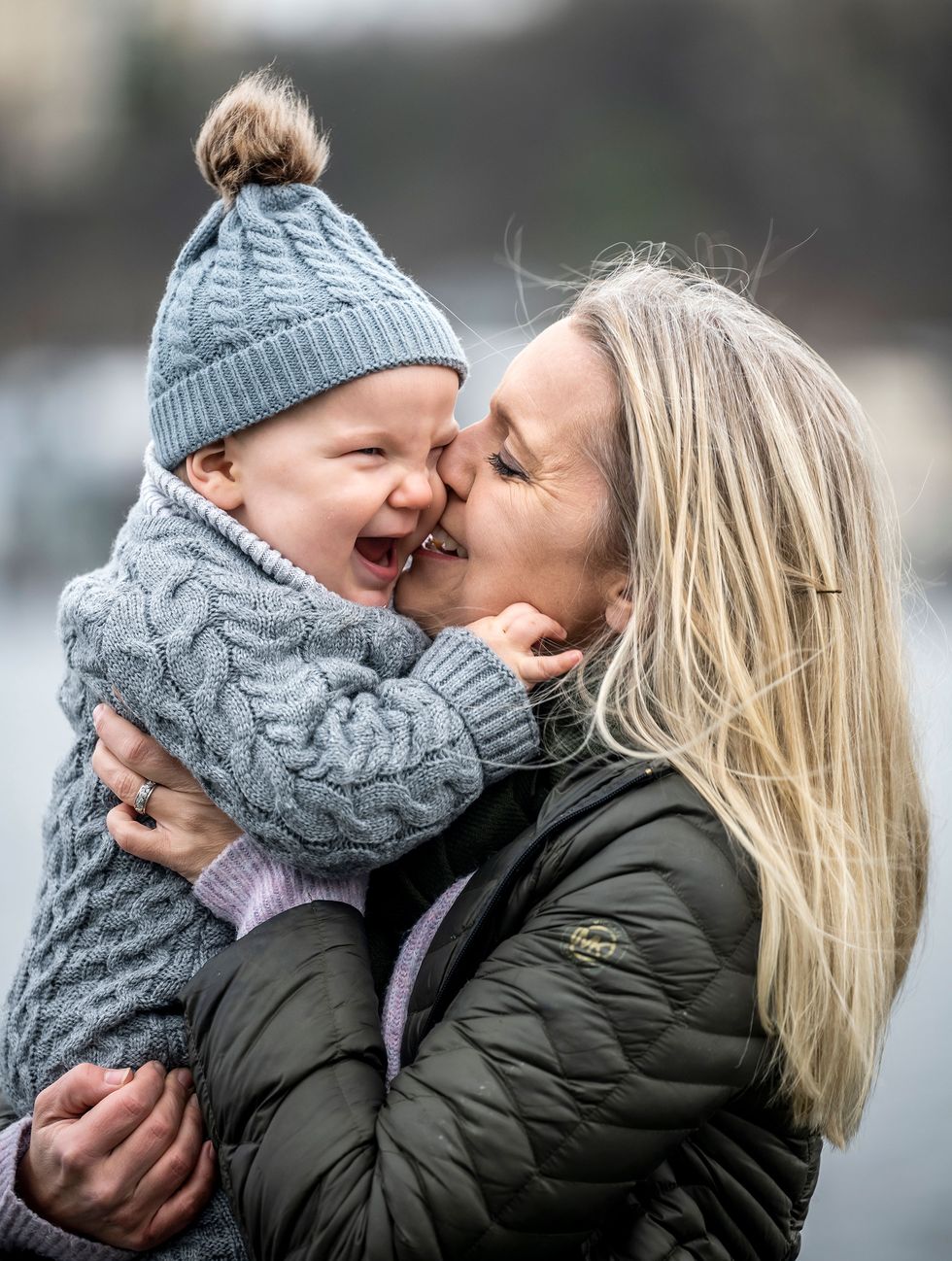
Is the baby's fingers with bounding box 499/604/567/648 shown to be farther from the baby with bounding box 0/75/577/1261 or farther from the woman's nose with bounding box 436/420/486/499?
the woman's nose with bounding box 436/420/486/499

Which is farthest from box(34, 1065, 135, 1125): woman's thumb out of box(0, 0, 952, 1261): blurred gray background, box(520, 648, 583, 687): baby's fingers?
box(0, 0, 952, 1261): blurred gray background

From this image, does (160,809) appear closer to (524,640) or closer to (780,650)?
(524,640)

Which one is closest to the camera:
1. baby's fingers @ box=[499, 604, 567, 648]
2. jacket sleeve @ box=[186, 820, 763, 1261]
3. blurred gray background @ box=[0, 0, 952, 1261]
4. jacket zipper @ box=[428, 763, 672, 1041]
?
jacket sleeve @ box=[186, 820, 763, 1261]

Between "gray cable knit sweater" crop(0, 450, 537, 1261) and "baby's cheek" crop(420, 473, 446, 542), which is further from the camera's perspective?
"baby's cheek" crop(420, 473, 446, 542)

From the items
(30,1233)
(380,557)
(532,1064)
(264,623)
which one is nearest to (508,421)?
(380,557)

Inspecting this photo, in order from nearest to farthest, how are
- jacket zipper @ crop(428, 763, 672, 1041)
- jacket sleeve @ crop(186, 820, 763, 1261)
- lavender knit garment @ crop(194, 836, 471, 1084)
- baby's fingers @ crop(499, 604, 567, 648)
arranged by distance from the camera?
jacket sleeve @ crop(186, 820, 763, 1261)
jacket zipper @ crop(428, 763, 672, 1041)
lavender knit garment @ crop(194, 836, 471, 1084)
baby's fingers @ crop(499, 604, 567, 648)

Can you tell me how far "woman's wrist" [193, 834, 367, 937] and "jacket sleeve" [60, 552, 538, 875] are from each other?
0.05m

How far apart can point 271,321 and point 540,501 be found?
A: 46 cm

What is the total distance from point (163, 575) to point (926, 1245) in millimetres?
2801

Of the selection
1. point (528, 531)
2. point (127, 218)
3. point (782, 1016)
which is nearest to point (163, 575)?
point (528, 531)

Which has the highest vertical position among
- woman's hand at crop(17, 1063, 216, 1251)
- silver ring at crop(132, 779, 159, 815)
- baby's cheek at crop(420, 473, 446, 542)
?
baby's cheek at crop(420, 473, 446, 542)

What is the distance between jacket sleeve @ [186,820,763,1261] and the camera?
1150mm

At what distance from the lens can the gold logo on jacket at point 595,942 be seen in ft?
3.94

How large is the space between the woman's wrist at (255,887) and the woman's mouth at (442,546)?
1.73ft
